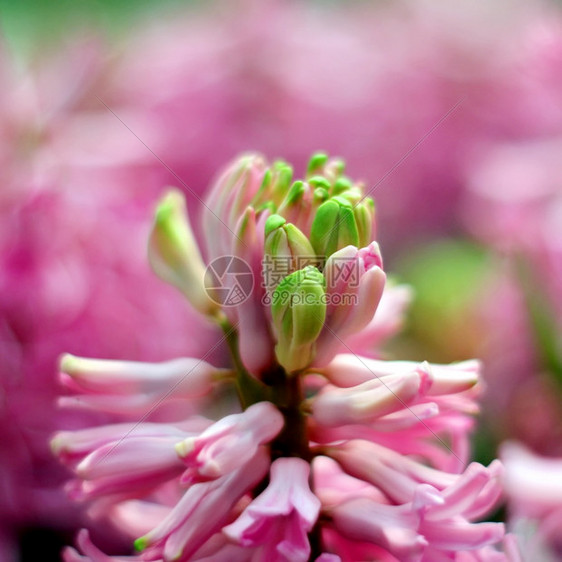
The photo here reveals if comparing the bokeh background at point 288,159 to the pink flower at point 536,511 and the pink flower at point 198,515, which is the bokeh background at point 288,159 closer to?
the pink flower at point 536,511

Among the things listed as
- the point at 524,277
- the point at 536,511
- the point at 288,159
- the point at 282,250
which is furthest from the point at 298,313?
the point at 288,159

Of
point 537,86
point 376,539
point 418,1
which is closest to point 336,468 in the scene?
point 376,539

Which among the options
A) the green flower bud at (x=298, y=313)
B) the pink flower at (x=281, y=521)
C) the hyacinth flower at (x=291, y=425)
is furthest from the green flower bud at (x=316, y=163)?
the pink flower at (x=281, y=521)

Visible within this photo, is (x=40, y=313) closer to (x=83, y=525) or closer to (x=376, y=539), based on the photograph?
(x=83, y=525)

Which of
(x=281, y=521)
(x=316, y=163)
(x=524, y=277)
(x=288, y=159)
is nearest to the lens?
(x=281, y=521)

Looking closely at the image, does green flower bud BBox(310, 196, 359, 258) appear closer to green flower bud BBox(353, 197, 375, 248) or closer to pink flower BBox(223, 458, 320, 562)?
green flower bud BBox(353, 197, 375, 248)

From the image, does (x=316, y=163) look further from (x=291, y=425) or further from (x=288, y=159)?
(x=288, y=159)
